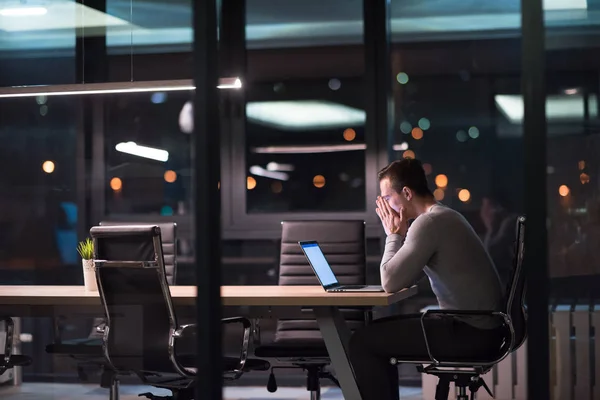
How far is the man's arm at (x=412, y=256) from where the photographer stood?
393cm

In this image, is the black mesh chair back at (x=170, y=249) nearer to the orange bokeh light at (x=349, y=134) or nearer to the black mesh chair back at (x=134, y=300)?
the black mesh chair back at (x=134, y=300)

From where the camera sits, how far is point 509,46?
6.67 metres

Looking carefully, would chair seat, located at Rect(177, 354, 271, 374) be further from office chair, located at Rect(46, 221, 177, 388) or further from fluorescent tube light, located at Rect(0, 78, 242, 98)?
fluorescent tube light, located at Rect(0, 78, 242, 98)

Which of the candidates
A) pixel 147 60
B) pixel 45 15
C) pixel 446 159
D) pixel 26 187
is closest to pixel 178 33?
pixel 147 60

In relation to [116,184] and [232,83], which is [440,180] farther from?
[116,184]

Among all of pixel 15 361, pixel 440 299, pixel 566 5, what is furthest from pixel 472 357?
pixel 566 5

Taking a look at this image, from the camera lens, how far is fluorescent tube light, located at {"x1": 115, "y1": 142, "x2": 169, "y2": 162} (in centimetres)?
703

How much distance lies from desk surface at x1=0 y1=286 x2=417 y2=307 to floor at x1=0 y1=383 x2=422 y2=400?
1.84 meters

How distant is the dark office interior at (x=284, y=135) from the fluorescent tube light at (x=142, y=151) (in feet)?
0.04

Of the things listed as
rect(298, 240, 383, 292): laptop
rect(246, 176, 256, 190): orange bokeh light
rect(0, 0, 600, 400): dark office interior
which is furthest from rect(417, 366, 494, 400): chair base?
rect(246, 176, 256, 190): orange bokeh light

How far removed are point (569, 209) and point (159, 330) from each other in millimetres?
3523

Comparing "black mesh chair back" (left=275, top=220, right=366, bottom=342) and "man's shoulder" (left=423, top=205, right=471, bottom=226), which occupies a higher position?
"man's shoulder" (left=423, top=205, right=471, bottom=226)

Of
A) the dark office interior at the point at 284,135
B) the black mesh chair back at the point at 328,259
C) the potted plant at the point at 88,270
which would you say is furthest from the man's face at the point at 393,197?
the dark office interior at the point at 284,135

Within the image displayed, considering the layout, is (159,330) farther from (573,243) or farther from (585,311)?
(573,243)
